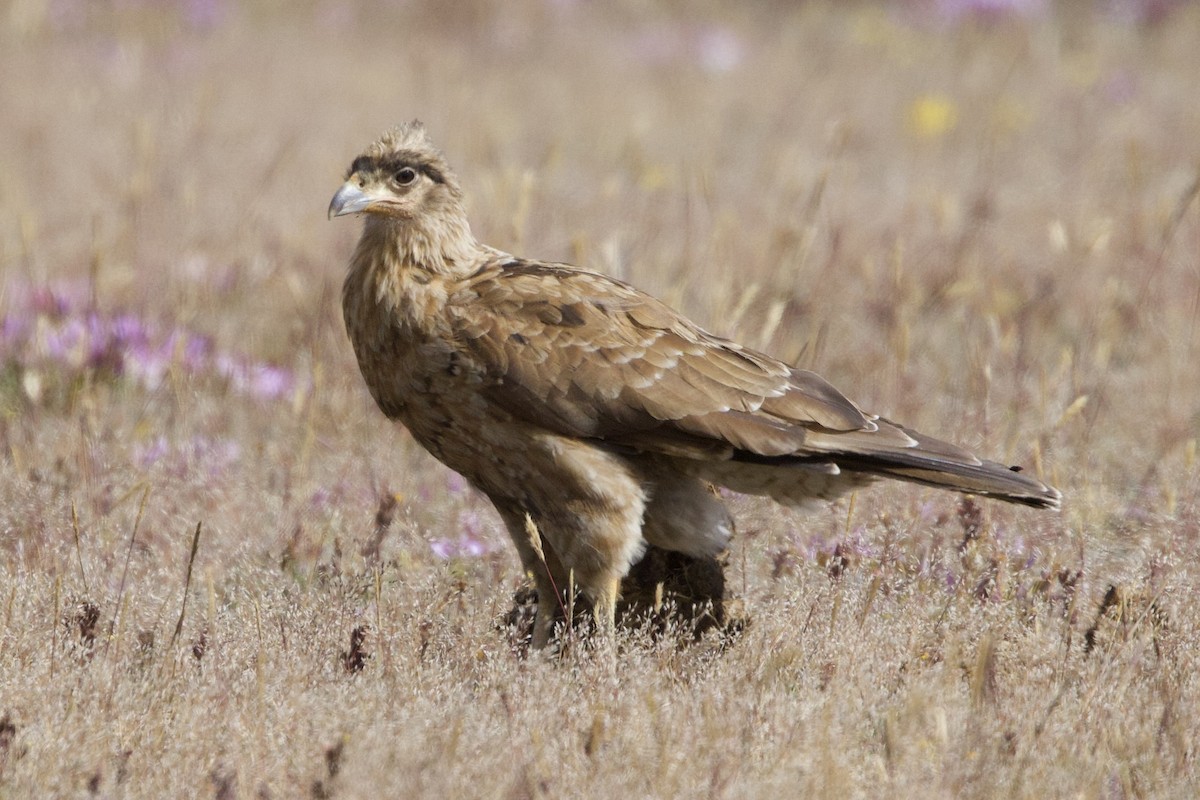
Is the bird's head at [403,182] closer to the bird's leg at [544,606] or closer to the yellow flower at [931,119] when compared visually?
the bird's leg at [544,606]

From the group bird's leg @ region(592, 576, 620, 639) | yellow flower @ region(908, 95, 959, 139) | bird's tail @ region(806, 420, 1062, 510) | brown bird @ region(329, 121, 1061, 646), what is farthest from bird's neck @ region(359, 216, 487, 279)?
yellow flower @ region(908, 95, 959, 139)

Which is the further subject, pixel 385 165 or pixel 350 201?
pixel 385 165

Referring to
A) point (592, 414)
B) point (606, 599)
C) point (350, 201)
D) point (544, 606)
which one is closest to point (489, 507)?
point (544, 606)

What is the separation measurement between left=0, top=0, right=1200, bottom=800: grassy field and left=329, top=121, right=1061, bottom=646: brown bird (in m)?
0.29

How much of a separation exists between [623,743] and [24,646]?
4.88ft

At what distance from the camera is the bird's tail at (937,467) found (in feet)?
12.7

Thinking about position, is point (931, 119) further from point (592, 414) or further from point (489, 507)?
point (592, 414)

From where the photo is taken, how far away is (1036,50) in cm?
1219

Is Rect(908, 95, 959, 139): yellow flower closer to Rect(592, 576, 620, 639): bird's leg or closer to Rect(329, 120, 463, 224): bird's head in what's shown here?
Rect(329, 120, 463, 224): bird's head

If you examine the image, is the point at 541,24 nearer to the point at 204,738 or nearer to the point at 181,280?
the point at 181,280

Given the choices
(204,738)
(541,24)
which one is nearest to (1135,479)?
(204,738)

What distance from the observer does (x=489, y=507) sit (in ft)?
16.3

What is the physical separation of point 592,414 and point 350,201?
3.07ft

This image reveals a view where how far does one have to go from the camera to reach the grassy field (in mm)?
3242
